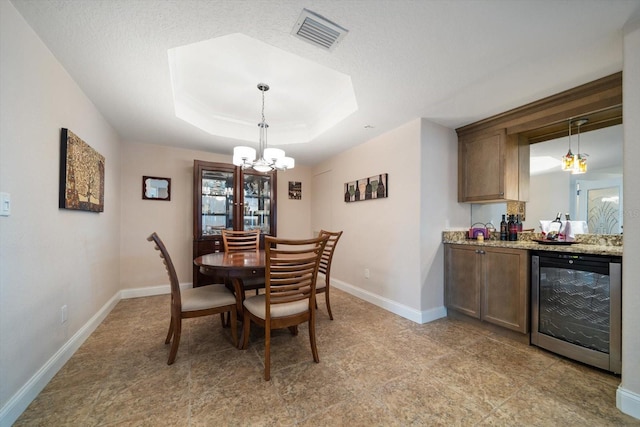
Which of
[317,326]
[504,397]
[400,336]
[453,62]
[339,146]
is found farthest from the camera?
[339,146]

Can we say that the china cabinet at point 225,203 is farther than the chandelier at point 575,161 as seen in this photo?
Yes

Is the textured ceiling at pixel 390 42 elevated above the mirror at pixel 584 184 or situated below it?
above

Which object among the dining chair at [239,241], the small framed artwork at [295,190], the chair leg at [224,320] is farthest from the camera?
the small framed artwork at [295,190]

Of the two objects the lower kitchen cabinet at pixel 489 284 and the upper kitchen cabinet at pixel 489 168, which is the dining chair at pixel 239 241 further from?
the upper kitchen cabinet at pixel 489 168

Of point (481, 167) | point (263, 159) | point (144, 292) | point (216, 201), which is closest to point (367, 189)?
→ point (481, 167)

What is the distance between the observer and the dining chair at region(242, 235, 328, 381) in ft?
5.66

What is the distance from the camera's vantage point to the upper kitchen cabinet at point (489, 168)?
2.68m

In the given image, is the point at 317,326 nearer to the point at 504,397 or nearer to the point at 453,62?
the point at 504,397

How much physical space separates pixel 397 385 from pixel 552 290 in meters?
1.57

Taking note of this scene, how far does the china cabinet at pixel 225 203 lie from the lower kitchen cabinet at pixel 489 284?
103 inches

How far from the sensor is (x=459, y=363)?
1933mm

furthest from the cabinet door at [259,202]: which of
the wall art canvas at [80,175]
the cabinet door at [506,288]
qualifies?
the cabinet door at [506,288]

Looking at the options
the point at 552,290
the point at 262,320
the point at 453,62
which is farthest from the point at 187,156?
the point at 552,290

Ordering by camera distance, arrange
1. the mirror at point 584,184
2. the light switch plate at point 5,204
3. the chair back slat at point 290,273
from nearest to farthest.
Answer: the light switch plate at point 5,204, the chair back slat at point 290,273, the mirror at point 584,184
